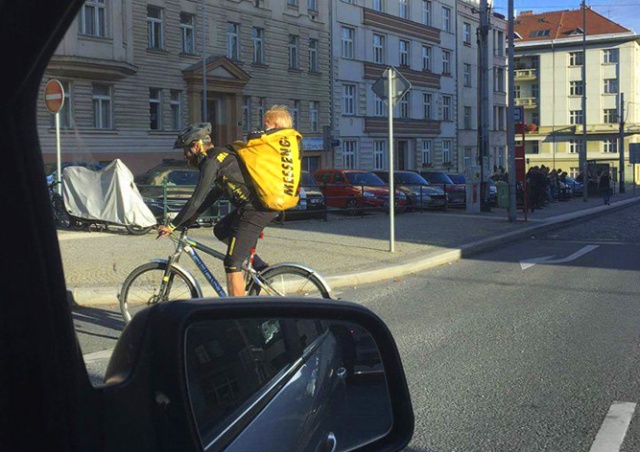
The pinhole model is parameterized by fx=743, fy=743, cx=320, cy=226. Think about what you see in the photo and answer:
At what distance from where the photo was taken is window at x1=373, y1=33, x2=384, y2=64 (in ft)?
157

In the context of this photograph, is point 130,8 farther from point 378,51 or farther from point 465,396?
point 465,396

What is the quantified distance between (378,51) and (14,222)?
4878 centimetres

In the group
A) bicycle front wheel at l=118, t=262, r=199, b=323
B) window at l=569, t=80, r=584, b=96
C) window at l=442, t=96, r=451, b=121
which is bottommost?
bicycle front wheel at l=118, t=262, r=199, b=323

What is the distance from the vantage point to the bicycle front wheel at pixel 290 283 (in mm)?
5902

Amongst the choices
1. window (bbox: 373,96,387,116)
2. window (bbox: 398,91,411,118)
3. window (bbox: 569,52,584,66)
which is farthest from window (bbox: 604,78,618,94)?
window (bbox: 373,96,387,116)

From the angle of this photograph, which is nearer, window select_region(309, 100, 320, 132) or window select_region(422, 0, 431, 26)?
window select_region(309, 100, 320, 132)

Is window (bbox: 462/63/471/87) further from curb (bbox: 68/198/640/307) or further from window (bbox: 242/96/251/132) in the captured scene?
curb (bbox: 68/198/640/307)

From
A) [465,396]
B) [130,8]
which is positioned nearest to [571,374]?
[465,396]

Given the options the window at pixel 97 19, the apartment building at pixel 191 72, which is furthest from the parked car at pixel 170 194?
the window at pixel 97 19

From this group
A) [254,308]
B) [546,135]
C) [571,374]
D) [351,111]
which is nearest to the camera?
[254,308]

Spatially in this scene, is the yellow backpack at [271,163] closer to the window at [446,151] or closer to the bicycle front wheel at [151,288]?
the bicycle front wheel at [151,288]

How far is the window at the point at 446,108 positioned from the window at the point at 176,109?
90.2 ft

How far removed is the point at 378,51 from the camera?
159 feet

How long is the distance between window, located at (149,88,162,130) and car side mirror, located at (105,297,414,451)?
32177 millimetres
